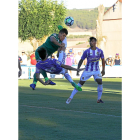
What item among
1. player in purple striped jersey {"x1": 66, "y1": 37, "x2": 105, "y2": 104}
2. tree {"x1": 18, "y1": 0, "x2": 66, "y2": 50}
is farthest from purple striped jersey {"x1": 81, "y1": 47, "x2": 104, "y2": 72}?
tree {"x1": 18, "y1": 0, "x2": 66, "y2": 50}

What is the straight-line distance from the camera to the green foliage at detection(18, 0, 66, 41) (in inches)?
2500

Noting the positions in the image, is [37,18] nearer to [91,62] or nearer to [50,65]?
[91,62]

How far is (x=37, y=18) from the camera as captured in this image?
6350 cm

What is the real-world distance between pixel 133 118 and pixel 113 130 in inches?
109

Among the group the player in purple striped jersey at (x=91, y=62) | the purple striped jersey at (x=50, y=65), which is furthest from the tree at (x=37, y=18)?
the purple striped jersey at (x=50, y=65)

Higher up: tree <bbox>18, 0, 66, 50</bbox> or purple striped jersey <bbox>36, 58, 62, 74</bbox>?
tree <bbox>18, 0, 66, 50</bbox>

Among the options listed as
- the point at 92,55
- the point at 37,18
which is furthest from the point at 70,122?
the point at 37,18

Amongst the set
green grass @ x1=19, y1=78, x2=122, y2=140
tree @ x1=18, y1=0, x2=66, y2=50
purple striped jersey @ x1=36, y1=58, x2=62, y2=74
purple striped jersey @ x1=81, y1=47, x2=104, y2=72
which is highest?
tree @ x1=18, y1=0, x2=66, y2=50

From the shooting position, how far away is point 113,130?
6.78 meters

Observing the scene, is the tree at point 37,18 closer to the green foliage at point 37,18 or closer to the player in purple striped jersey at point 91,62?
the green foliage at point 37,18

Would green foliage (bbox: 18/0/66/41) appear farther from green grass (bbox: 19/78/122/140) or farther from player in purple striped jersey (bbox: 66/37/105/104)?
green grass (bbox: 19/78/122/140)

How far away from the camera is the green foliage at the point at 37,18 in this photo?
63.5 m
